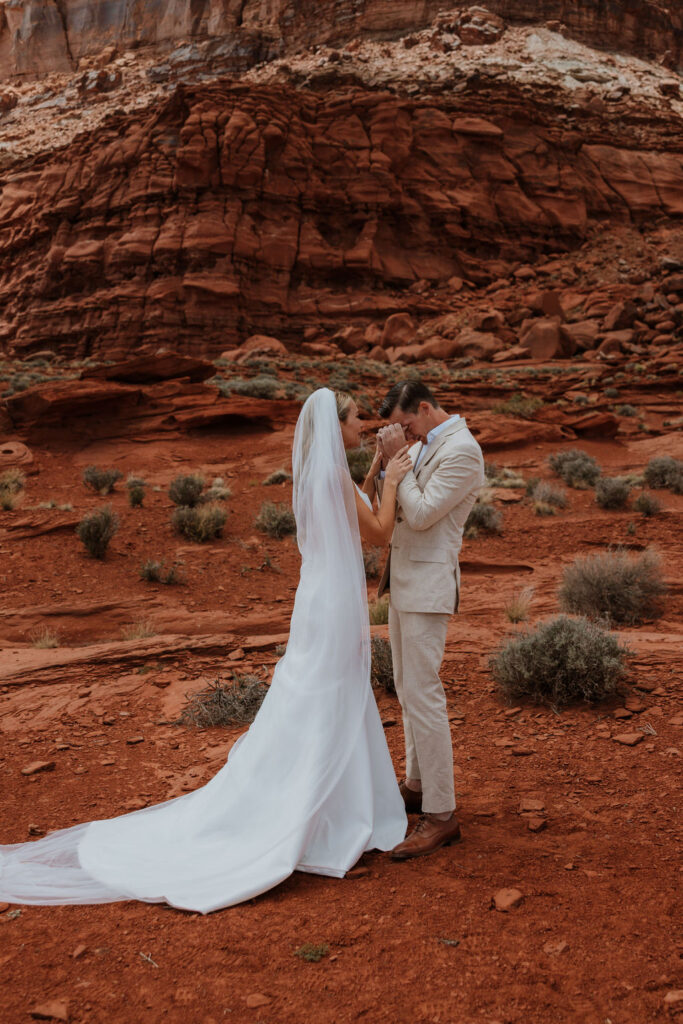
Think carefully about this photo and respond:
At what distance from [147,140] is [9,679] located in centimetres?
3749

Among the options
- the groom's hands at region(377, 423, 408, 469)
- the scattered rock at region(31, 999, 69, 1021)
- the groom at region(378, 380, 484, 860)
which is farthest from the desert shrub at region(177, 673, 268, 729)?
the scattered rock at region(31, 999, 69, 1021)

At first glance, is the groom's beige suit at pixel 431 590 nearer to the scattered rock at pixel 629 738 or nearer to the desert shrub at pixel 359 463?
the scattered rock at pixel 629 738

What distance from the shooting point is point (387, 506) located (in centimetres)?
351

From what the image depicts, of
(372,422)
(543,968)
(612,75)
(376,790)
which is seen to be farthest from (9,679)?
(612,75)

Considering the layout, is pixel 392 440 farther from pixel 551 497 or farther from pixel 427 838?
pixel 551 497

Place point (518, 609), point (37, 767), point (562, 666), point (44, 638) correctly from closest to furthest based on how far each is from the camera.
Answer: point (37, 767) < point (562, 666) < point (518, 609) < point (44, 638)

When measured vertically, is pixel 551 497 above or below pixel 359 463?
above

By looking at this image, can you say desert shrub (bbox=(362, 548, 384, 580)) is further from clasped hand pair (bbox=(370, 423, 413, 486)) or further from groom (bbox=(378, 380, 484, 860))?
clasped hand pair (bbox=(370, 423, 413, 486))

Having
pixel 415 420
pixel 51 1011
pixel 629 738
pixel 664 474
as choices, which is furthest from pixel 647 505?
pixel 51 1011

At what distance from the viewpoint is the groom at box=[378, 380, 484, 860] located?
349 cm

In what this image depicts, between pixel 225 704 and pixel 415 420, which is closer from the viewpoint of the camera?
pixel 415 420

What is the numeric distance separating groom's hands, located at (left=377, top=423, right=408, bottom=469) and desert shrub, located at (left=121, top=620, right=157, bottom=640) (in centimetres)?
485

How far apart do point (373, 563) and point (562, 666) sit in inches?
187

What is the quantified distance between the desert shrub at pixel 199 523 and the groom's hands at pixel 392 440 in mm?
8404
